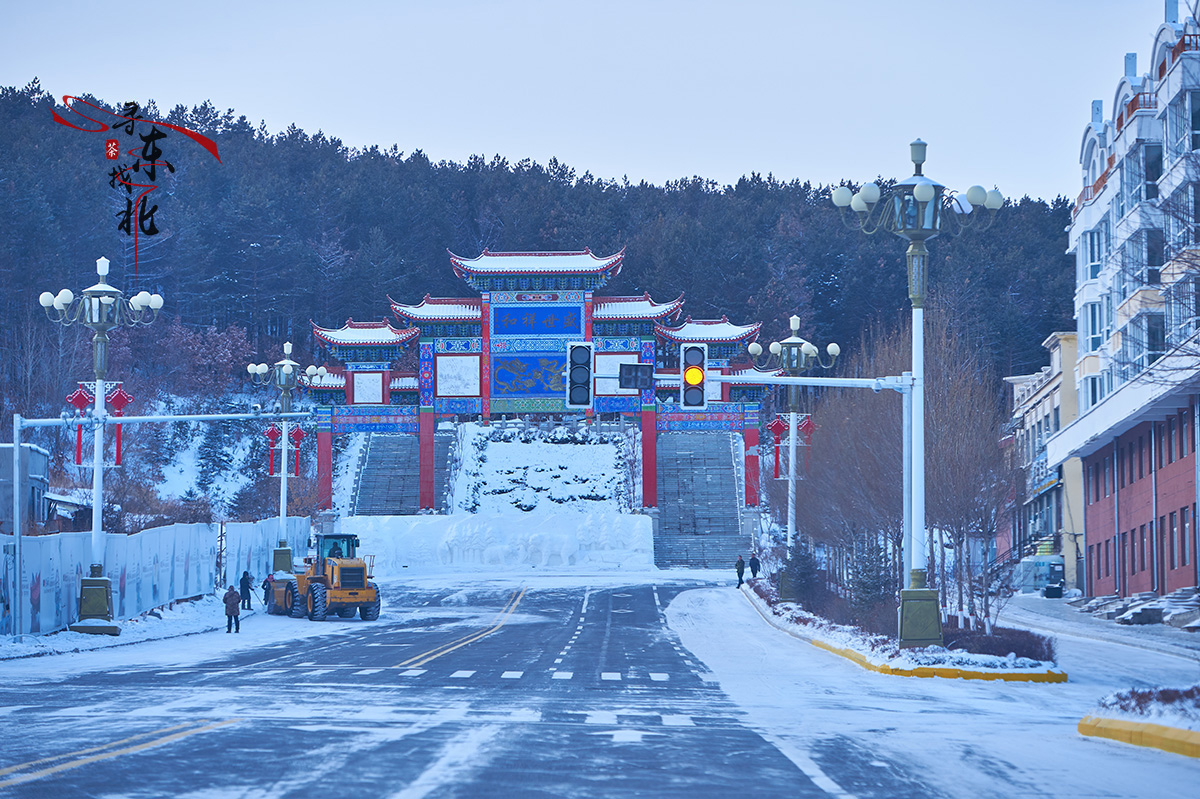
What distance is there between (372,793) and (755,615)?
34547 mm

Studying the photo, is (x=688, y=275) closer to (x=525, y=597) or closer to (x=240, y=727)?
(x=525, y=597)

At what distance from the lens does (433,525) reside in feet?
239

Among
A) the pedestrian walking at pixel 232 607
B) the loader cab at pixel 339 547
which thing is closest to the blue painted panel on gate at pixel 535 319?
the loader cab at pixel 339 547

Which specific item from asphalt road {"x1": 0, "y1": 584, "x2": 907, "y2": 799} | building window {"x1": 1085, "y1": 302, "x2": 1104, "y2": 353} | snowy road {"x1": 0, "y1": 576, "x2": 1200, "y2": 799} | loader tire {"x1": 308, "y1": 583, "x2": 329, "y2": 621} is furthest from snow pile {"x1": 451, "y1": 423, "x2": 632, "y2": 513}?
asphalt road {"x1": 0, "y1": 584, "x2": 907, "y2": 799}

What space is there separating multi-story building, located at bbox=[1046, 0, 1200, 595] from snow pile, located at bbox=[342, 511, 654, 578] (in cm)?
2460

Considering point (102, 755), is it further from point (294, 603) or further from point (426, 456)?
point (426, 456)

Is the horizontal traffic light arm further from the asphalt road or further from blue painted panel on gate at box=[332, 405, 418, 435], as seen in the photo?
blue painted panel on gate at box=[332, 405, 418, 435]

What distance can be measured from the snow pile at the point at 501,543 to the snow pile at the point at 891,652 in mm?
33777

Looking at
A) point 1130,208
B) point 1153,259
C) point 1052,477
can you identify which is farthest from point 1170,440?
point 1052,477

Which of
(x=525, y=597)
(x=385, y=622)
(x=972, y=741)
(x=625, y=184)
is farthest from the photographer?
(x=625, y=184)

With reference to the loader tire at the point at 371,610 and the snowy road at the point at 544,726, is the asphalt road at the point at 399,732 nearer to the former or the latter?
the snowy road at the point at 544,726

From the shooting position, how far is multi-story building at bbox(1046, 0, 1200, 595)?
3838cm

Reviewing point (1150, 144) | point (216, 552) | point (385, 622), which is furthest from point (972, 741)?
point (216, 552)

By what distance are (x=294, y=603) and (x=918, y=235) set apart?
25.0 meters
